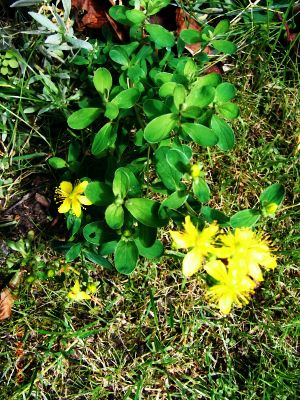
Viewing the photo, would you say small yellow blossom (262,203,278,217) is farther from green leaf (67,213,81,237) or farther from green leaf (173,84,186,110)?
green leaf (67,213,81,237)

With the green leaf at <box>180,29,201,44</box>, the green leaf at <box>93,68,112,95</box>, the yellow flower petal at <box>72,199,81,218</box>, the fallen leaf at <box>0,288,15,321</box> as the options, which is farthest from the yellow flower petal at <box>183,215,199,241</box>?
the fallen leaf at <box>0,288,15,321</box>

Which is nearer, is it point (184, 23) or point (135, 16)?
point (135, 16)

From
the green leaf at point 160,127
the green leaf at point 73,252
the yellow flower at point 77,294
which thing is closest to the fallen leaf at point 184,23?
the green leaf at point 160,127

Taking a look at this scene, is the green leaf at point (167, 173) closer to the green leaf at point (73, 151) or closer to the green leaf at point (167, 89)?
the green leaf at point (167, 89)

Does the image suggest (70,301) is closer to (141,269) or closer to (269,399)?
(141,269)

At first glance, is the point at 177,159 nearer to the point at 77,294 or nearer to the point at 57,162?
the point at 57,162

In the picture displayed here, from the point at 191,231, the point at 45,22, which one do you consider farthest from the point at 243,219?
the point at 45,22
